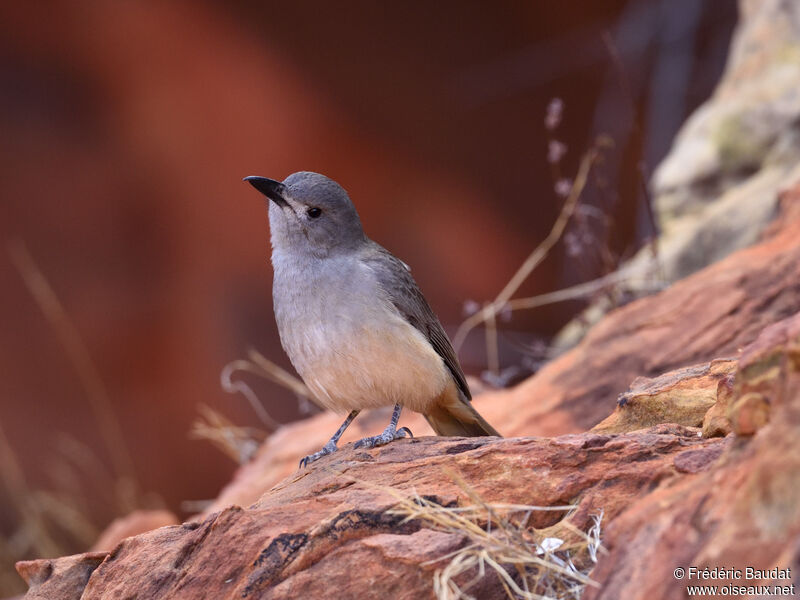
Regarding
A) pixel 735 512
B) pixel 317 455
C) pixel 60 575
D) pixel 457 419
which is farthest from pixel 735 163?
pixel 60 575

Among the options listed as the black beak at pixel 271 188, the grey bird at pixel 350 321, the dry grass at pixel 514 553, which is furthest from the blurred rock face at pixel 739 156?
the dry grass at pixel 514 553

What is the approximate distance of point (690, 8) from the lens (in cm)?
938

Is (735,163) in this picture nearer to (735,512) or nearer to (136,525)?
(136,525)

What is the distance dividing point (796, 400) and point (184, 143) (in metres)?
9.21

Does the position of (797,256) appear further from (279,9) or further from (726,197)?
(279,9)

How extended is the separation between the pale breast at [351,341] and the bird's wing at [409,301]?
0.31 ft

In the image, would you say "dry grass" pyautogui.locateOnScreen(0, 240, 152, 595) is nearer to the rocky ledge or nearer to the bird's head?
the bird's head

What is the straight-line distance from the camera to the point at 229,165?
1031 cm

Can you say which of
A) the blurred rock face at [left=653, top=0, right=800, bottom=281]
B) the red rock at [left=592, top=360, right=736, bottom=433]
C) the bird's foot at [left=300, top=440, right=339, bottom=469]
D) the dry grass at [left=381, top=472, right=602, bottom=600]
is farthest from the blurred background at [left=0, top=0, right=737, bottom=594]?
the dry grass at [left=381, top=472, right=602, bottom=600]

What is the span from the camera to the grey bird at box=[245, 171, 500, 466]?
3.73m

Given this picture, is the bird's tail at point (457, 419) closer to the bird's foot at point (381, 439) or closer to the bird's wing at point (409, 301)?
the bird's wing at point (409, 301)

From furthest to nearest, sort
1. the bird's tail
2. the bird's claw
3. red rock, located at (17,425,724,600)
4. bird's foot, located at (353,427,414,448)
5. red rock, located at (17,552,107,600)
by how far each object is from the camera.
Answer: the bird's tail → the bird's claw → bird's foot, located at (353,427,414,448) → red rock, located at (17,552,107,600) → red rock, located at (17,425,724,600)

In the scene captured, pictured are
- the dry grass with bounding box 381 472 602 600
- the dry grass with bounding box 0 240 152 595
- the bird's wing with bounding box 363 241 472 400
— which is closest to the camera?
the dry grass with bounding box 381 472 602 600

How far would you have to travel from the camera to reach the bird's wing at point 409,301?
13.2ft
